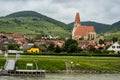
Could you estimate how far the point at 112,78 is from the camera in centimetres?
7275

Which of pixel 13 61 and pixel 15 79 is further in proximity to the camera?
pixel 13 61

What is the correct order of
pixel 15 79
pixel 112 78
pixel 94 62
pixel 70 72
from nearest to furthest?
1. pixel 15 79
2. pixel 112 78
3. pixel 70 72
4. pixel 94 62

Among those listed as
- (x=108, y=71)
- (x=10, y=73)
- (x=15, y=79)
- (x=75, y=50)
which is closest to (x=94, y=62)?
(x=108, y=71)

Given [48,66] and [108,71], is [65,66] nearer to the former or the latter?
[48,66]

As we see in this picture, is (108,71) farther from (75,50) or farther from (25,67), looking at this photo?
(75,50)

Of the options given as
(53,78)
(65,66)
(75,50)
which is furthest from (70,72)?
(75,50)

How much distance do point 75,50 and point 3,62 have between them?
52.4 m

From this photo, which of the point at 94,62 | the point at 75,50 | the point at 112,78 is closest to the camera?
the point at 112,78

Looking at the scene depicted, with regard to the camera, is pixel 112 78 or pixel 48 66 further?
pixel 48 66

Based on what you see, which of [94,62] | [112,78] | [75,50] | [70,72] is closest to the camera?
[112,78]

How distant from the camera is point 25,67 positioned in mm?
84688

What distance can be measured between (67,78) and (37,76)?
8.49 m

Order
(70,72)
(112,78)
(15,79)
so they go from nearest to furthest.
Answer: (15,79) < (112,78) < (70,72)

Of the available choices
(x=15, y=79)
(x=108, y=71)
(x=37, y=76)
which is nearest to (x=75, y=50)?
(x=108, y=71)
